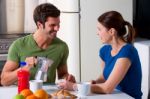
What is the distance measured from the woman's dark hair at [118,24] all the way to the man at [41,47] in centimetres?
36

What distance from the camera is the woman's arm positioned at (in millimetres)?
2227

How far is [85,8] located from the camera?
360cm

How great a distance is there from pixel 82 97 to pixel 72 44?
63.8 inches

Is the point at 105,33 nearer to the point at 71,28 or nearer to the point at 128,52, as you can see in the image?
the point at 128,52

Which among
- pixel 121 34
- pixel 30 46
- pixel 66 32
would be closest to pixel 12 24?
pixel 66 32

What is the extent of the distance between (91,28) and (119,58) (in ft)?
4.43

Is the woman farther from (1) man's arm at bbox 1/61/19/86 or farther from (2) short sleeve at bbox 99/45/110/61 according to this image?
(1) man's arm at bbox 1/61/19/86

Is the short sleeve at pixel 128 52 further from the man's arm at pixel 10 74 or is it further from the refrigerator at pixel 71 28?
the refrigerator at pixel 71 28

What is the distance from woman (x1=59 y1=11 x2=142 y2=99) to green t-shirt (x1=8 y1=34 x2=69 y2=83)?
0.34m

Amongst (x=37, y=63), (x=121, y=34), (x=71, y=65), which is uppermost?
(x=121, y=34)

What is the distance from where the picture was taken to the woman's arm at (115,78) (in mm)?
2227

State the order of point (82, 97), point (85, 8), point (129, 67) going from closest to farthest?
point (82, 97)
point (129, 67)
point (85, 8)

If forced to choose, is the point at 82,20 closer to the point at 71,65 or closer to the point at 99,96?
the point at 71,65

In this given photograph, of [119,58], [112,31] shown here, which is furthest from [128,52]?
[112,31]
